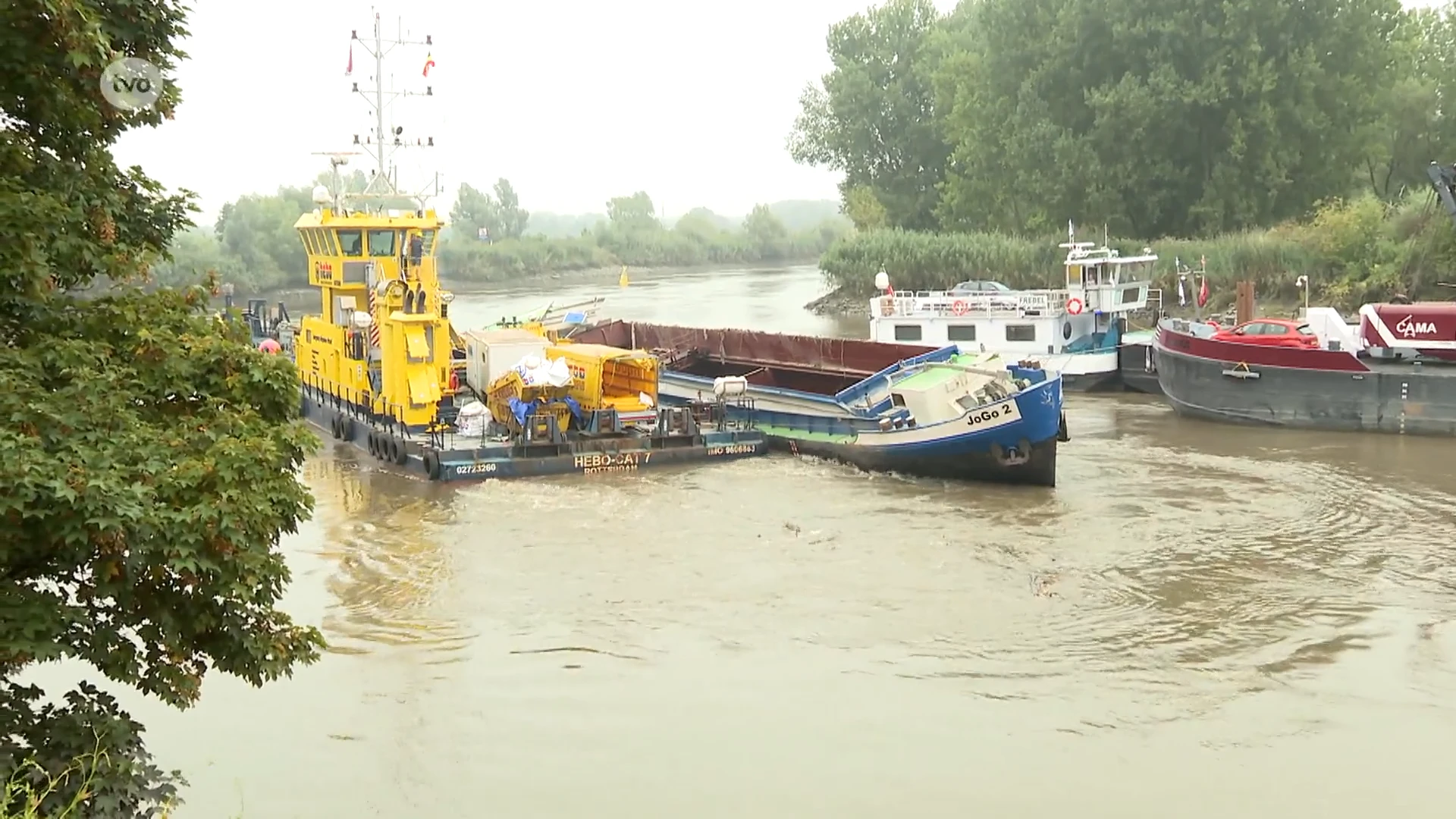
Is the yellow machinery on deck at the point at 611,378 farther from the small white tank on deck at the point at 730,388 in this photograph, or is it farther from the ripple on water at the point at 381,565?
the ripple on water at the point at 381,565

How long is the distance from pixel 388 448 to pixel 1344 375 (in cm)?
1634

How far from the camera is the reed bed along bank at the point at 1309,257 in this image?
35719 millimetres

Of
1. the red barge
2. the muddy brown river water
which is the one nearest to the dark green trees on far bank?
the red barge

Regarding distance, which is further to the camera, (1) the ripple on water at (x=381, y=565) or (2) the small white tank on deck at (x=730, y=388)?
(2) the small white tank on deck at (x=730, y=388)

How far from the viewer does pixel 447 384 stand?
22.6m

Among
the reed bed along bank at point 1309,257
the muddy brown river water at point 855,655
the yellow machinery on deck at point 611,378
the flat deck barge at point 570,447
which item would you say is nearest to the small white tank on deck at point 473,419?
the flat deck barge at point 570,447

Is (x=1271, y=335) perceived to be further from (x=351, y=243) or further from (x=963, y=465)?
(x=351, y=243)

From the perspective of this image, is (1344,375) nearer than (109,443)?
No

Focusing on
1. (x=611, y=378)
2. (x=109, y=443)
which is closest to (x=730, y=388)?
(x=611, y=378)

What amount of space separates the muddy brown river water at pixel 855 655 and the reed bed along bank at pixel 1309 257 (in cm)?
1817

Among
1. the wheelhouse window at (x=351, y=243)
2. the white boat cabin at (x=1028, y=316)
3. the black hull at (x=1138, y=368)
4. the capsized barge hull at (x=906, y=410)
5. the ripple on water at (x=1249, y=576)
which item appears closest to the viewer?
the ripple on water at (x=1249, y=576)

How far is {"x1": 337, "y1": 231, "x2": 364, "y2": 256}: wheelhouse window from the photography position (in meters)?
23.9

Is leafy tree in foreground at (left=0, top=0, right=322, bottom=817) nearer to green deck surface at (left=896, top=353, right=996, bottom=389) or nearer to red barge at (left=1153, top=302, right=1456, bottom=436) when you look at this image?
green deck surface at (left=896, top=353, right=996, bottom=389)

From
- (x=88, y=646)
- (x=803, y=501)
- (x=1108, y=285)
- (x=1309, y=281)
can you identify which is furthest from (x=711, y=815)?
(x=1309, y=281)
